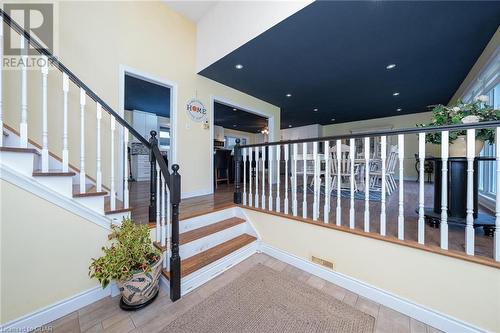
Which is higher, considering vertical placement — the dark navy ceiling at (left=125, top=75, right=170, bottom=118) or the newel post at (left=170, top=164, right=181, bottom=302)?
the dark navy ceiling at (left=125, top=75, right=170, bottom=118)

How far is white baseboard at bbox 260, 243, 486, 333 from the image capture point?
126 cm

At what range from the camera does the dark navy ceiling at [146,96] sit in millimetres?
4285

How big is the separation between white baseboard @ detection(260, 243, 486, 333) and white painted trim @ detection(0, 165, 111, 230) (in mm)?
1865

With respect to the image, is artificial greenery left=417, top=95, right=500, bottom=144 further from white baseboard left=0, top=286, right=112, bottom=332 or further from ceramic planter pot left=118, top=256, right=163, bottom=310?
white baseboard left=0, top=286, right=112, bottom=332

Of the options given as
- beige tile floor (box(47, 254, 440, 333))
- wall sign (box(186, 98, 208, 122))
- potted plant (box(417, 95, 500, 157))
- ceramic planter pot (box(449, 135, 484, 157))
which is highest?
wall sign (box(186, 98, 208, 122))

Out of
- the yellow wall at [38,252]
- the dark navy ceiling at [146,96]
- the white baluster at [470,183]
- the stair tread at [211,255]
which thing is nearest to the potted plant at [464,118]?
the white baluster at [470,183]

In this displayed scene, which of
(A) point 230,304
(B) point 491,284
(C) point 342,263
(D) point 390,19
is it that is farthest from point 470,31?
(A) point 230,304

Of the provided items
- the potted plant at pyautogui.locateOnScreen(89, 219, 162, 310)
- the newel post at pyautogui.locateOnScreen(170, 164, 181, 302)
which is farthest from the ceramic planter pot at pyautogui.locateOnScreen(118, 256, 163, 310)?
the newel post at pyautogui.locateOnScreen(170, 164, 181, 302)

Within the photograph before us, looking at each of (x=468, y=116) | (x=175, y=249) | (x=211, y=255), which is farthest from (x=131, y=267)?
(x=468, y=116)

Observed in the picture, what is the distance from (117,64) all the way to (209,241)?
8.88 feet

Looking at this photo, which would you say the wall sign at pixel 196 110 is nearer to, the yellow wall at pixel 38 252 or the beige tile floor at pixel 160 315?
the yellow wall at pixel 38 252

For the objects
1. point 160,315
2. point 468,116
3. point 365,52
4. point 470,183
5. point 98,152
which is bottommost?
point 160,315

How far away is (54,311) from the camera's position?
4.48 ft

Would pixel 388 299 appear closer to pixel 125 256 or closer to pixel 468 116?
pixel 468 116
